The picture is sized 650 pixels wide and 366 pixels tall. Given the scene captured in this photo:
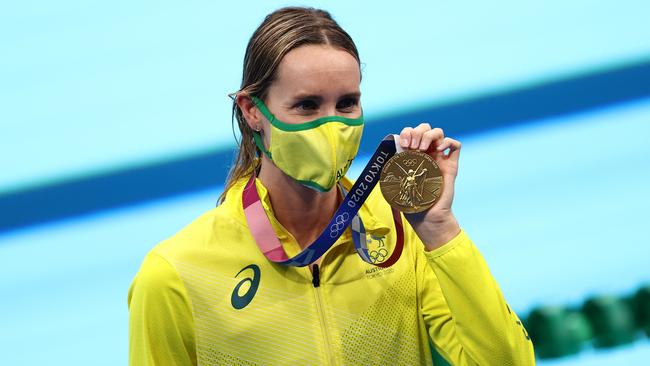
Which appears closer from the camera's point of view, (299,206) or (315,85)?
(315,85)

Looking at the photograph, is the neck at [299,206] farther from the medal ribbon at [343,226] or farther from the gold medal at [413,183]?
the gold medal at [413,183]

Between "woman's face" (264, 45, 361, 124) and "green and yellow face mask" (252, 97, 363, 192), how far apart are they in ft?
0.06

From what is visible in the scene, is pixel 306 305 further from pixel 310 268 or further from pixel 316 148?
pixel 316 148

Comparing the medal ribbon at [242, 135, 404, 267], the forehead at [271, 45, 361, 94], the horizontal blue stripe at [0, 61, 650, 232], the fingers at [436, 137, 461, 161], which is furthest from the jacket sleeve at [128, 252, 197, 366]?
the horizontal blue stripe at [0, 61, 650, 232]

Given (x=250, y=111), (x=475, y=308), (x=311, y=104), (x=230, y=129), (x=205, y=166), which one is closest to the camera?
(x=475, y=308)

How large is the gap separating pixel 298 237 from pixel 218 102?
11.0 feet

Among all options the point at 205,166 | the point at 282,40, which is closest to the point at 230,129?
the point at 205,166

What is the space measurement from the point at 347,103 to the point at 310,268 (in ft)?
1.10

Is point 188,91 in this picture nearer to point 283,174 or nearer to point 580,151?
point 580,151

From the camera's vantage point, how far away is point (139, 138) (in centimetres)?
524

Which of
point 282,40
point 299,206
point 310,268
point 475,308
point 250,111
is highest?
point 282,40

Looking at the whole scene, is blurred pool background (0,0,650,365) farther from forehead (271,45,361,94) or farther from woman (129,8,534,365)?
forehead (271,45,361,94)

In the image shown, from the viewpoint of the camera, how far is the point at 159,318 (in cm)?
187

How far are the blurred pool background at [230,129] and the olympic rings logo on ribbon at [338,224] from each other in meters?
2.66
